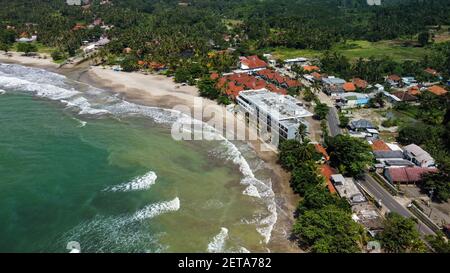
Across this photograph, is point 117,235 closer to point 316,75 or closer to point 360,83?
point 360,83

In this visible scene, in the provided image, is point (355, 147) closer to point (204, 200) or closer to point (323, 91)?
point (204, 200)

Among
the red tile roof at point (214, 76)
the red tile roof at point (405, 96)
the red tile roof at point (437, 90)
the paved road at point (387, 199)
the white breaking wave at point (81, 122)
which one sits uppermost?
the red tile roof at point (214, 76)

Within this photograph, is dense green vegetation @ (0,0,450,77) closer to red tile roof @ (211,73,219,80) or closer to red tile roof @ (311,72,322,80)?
red tile roof @ (211,73,219,80)

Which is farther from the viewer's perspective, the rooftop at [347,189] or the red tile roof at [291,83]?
the red tile roof at [291,83]

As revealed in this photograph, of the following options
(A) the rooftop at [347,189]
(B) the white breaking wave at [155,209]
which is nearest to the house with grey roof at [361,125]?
(A) the rooftop at [347,189]

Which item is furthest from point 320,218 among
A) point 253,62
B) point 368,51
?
point 368,51

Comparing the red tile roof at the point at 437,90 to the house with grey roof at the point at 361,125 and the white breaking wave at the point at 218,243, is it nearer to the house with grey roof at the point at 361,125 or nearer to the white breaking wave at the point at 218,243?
the house with grey roof at the point at 361,125
